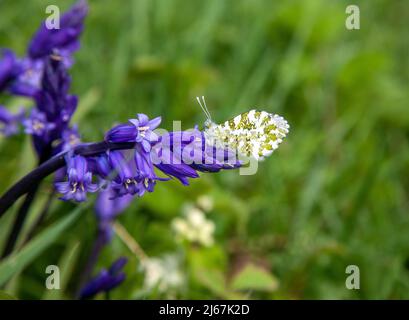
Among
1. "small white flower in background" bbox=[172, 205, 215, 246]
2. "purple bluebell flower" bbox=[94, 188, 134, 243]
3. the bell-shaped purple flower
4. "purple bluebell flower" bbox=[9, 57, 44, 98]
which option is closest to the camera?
the bell-shaped purple flower

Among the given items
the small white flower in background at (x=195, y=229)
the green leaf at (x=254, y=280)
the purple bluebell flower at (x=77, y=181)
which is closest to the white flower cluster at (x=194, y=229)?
the small white flower in background at (x=195, y=229)

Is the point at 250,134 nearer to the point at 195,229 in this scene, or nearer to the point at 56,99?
the point at 56,99

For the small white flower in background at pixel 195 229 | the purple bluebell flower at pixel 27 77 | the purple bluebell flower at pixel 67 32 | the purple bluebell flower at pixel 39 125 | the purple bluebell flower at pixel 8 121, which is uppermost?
the purple bluebell flower at pixel 67 32

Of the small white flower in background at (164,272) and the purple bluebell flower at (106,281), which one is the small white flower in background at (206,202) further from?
the purple bluebell flower at (106,281)

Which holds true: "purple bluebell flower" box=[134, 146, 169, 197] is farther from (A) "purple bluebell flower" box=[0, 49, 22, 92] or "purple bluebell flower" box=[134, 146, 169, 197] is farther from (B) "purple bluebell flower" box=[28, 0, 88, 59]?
(A) "purple bluebell flower" box=[0, 49, 22, 92]

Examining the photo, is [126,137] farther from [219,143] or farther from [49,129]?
[49,129]

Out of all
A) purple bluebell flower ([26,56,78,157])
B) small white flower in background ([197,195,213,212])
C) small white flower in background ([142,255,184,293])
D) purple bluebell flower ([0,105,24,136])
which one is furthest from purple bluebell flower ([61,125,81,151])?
small white flower in background ([197,195,213,212])
